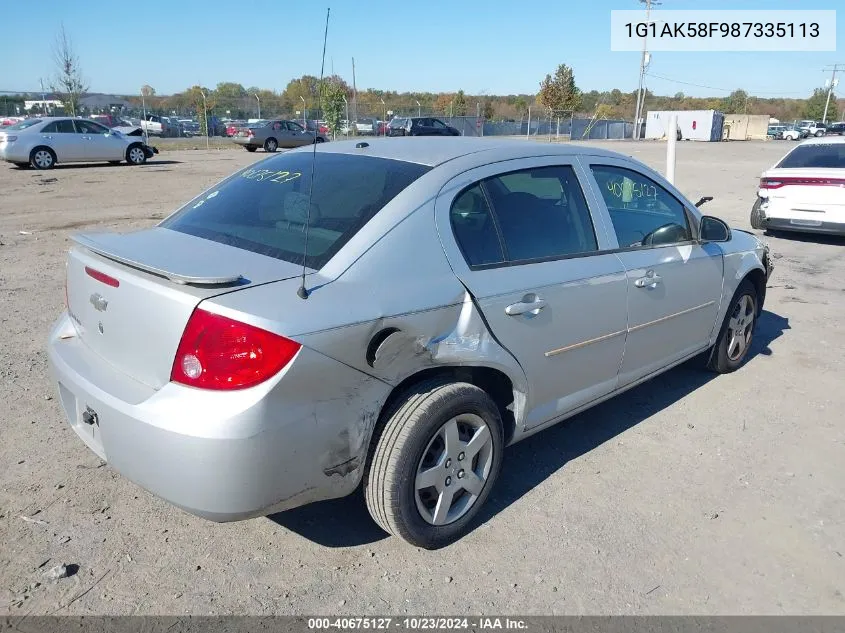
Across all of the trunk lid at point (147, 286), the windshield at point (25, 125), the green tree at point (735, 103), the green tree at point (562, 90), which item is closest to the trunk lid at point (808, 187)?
the trunk lid at point (147, 286)

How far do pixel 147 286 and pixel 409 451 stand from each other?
3.85ft

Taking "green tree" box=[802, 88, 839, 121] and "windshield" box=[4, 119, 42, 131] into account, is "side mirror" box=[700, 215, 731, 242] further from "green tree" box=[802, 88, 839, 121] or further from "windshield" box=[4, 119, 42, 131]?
"green tree" box=[802, 88, 839, 121]

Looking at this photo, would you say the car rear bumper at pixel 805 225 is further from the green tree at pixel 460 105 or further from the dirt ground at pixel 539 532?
the green tree at pixel 460 105

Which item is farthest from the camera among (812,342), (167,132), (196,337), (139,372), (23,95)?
(167,132)

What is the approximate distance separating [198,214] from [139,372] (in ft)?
3.53

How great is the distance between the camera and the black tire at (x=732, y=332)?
482cm

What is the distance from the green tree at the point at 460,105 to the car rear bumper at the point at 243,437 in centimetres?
5390

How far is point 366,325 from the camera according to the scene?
97.0 inches

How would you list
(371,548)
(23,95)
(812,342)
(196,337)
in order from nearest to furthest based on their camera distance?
(196,337) < (371,548) < (812,342) < (23,95)

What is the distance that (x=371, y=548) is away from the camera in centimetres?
291

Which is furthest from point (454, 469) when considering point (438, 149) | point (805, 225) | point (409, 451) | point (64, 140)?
point (64, 140)

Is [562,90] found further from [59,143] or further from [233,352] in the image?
[233,352]

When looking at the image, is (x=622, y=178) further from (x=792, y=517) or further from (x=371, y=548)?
(x=371, y=548)

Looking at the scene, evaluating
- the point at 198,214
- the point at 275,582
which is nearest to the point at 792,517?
the point at 275,582
